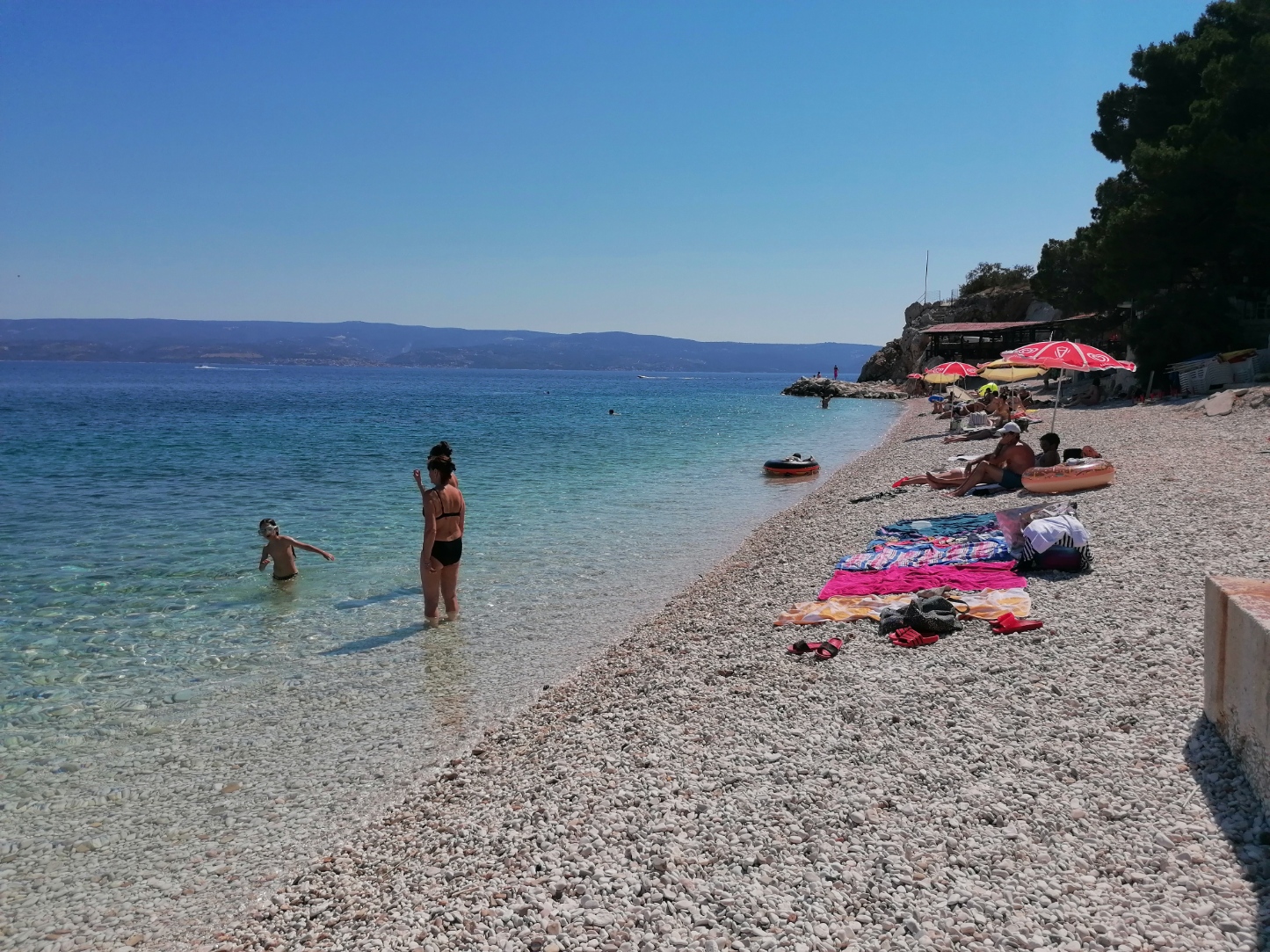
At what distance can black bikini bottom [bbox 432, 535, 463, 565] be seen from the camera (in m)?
8.68

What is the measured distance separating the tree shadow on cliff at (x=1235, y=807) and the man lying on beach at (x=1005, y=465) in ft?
30.5

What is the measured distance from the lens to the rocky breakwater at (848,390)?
68188mm

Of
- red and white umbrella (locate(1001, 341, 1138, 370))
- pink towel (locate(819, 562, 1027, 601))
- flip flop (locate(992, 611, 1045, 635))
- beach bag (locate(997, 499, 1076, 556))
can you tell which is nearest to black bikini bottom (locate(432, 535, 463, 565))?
pink towel (locate(819, 562, 1027, 601))

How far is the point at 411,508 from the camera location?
682 inches

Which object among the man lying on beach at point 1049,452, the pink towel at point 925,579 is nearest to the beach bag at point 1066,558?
the pink towel at point 925,579

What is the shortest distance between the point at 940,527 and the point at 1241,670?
6586 mm

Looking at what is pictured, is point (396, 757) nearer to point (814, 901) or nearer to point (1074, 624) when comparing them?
point (814, 901)

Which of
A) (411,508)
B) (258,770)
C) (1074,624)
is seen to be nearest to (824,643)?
(1074,624)

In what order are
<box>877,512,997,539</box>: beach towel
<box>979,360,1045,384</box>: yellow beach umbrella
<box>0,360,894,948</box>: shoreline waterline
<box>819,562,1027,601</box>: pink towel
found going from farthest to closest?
<box>979,360,1045,384</box>: yellow beach umbrella
<box>877,512,997,539</box>: beach towel
<box>819,562,1027,601</box>: pink towel
<box>0,360,894,948</box>: shoreline waterline

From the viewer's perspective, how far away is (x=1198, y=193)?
27.2 meters

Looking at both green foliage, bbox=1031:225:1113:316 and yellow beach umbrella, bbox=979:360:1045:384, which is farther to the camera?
green foliage, bbox=1031:225:1113:316

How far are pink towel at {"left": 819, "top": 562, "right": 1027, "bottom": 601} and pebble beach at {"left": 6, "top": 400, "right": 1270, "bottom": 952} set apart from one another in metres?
0.59

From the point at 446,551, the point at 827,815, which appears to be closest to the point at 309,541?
the point at 446,551

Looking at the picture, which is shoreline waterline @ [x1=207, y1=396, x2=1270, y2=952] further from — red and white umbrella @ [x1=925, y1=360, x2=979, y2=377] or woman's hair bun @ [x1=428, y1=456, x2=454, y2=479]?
red and white umbrella @ [x1=925, y1=360, x2=979, y2=377]
